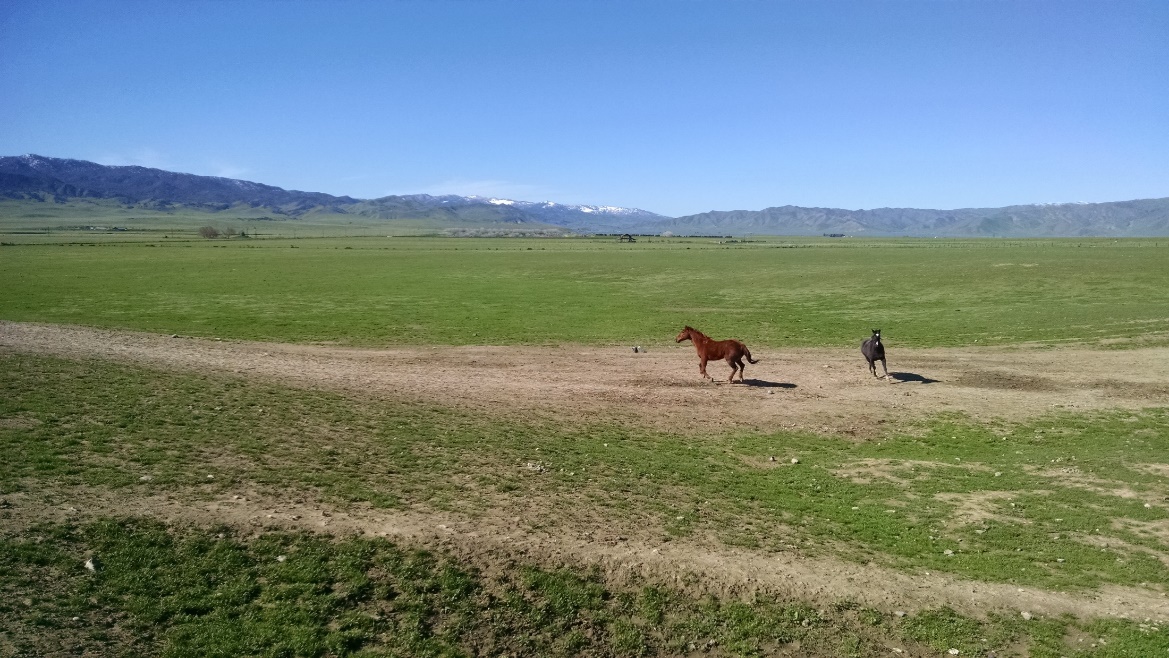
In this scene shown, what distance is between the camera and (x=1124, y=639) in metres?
7.93

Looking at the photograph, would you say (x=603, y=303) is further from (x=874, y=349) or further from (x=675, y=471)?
(x=675, y=471)

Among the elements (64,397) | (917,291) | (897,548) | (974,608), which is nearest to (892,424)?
(897,548)

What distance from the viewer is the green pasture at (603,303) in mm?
30859

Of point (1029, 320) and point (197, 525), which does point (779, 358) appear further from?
point (197, 525)

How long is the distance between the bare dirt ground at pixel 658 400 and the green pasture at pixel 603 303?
13.5 ft

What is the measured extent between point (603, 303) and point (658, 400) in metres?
24.4

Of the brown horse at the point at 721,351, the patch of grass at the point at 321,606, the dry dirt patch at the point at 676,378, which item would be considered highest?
the brown horse at the point at 721,351

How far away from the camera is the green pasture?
30.9 meters

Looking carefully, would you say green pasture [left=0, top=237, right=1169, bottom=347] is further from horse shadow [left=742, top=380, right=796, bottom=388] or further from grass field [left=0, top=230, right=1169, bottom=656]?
grass field [left=0, top=230, right=1169, bottom=656]

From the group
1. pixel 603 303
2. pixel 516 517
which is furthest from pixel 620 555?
pixel 603 303

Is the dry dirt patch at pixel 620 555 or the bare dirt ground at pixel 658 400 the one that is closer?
the dry dirt patch at pixel 620 555

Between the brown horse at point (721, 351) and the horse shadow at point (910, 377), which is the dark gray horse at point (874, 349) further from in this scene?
the brown horse at point (721, 351)

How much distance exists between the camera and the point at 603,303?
43312 millimetres

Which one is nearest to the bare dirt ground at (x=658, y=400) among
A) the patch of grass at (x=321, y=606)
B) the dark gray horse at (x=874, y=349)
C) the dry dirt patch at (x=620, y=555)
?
the dry dirt patch at (x=620, y=555)
